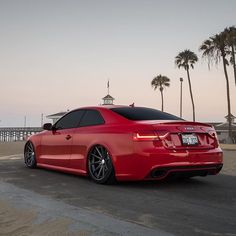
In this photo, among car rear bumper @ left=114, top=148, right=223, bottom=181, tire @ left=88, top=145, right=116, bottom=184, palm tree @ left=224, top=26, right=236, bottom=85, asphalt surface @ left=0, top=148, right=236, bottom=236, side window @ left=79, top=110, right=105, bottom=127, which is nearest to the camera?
asphalt surface @ left=0, top=148, right=236, bottom=236

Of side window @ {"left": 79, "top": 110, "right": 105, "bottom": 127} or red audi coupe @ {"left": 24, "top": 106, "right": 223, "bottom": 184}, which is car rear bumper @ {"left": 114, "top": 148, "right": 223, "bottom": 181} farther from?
side window @ {"left": 79, "top": 110, "right": 105, "bottom": 127}

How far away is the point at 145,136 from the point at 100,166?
106 centimetres

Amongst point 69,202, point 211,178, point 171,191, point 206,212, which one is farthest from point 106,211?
point 211,178

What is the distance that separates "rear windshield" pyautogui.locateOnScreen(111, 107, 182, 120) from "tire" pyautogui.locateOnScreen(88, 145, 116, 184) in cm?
70

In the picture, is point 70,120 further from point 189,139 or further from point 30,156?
point 189,139

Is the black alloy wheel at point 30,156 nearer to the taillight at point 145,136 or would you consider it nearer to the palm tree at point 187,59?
the taillight at point 145,136

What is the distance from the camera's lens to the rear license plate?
7.15 meters

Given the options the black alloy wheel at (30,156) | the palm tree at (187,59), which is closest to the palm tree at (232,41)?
the palm tree at (187,59)

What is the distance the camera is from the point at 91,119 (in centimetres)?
827

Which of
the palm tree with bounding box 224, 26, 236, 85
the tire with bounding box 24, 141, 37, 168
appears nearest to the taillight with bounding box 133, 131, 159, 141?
the tire with bounding box 24, 141, 37, 168

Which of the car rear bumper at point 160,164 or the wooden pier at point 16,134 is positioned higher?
the wooden pier at point 16,134

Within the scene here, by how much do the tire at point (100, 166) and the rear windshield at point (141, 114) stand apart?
705 mm

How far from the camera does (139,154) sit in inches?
274

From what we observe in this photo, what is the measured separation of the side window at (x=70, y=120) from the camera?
8.66 metres
